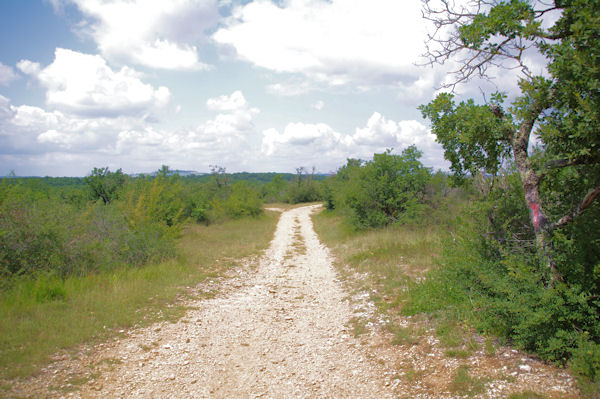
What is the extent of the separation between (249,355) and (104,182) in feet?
61.3

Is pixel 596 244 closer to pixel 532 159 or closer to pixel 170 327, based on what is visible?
pixel 532 159

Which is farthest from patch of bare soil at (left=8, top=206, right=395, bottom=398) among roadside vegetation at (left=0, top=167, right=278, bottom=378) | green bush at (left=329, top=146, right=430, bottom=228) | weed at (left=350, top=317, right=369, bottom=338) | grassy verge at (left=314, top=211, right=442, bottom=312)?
green bush at (left=329, top=146, right=430, bottom=228)

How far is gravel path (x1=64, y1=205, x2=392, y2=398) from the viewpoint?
14.3ft

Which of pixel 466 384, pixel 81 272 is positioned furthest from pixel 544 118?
pixel 81 272

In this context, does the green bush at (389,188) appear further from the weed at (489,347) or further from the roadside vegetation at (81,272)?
the weed at (489,347)

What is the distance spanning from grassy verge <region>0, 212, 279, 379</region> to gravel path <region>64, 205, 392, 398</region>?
0.62m

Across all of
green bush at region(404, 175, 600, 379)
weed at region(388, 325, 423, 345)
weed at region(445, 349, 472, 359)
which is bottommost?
weed at region(388, 325, 423, 345)

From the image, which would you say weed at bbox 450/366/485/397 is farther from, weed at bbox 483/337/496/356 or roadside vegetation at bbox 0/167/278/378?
roadside vegetation at bbox 0/167/278/378

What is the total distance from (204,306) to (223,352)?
2.39 metres

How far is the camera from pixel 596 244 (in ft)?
13.8

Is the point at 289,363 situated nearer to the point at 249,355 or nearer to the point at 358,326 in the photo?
→ the point at 249,355

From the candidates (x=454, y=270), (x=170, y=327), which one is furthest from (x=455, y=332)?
(x=170, y=327)

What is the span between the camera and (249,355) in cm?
536

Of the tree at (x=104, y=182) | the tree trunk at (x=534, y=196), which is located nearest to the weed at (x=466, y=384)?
the tree trunk at (x=534, y=196)
